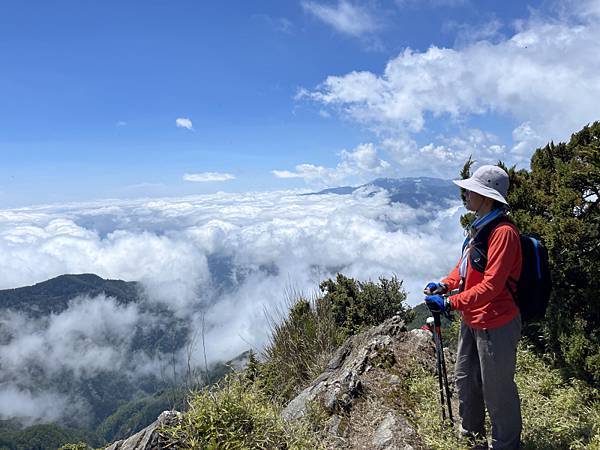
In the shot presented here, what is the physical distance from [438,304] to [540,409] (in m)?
1.78

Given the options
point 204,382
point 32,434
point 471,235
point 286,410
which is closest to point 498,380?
point 471,235

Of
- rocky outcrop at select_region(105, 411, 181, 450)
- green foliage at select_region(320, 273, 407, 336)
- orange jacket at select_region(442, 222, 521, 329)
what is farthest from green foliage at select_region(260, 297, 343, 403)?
green foliage at select_region(320, 273, 407, 336)

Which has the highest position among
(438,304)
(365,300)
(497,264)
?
(497,264)

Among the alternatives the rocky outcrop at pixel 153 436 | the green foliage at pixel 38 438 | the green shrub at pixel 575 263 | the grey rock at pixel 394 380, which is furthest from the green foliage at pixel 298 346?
the green foliage at pixel 38 438

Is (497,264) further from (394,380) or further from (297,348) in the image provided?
(297,348)

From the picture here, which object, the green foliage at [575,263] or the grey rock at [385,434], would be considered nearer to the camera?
the grey rock at [385,434]

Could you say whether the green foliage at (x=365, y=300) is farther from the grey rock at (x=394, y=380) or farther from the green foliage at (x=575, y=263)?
the green foliage at (x=575, y=263)

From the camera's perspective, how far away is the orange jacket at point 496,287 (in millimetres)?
3141

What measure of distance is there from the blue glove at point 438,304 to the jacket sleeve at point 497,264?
0.36 metres

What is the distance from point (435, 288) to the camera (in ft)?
13.2

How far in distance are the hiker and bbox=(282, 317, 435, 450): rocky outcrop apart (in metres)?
0.86

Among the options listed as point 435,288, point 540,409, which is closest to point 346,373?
point 435,288

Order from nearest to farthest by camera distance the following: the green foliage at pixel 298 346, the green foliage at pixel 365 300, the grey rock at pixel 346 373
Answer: the grey rock at pixel 346 373 → the green foliage at pixel 298 346 → the green foliage at pixel 365 300

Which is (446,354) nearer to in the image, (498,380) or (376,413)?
(376,413)
